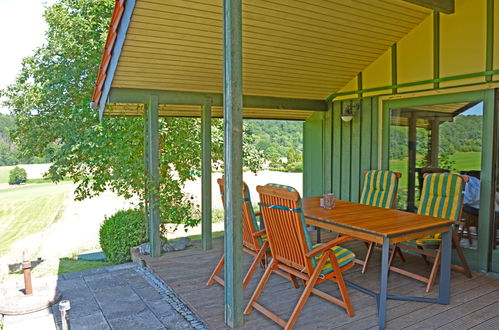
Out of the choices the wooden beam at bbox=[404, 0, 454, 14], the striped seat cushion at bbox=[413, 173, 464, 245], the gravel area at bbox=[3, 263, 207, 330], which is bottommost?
the gravel area at bbox=[3, 263, 207, 330]

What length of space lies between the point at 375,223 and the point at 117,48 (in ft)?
9.97

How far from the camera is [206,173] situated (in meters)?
5.15

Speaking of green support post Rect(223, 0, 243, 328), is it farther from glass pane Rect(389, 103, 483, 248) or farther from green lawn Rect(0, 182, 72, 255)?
green lawn Rect(0, 182, 72, 255)

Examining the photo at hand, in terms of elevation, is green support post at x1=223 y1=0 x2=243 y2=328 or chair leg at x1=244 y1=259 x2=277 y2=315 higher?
green support post at x1=223 y1=0 x2=243 y2=328

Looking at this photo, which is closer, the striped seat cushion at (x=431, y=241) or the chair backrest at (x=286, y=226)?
the chair backrest at (x=286, y=226)

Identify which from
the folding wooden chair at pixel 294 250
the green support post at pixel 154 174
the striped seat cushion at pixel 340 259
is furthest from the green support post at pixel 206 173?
the striped seat cushion at pixel 340 259

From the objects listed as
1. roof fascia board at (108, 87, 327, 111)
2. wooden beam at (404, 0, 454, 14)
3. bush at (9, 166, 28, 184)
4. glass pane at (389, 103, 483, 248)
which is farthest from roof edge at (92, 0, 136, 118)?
bush at (9, 166, 28, 184)

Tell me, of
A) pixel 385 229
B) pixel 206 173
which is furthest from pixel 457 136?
pixel 206 173

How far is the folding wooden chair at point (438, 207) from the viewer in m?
3.67

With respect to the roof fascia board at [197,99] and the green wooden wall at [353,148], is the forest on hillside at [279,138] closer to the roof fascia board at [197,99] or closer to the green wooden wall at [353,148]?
the green wooden wall at [353,148]

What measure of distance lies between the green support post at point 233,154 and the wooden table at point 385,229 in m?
0.99

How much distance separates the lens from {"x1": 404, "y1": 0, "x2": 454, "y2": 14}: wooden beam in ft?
12.8

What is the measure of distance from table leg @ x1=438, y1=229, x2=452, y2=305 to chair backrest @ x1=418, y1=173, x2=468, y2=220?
65 centimetres

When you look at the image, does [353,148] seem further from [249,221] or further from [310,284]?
[310,284]
